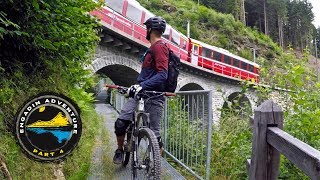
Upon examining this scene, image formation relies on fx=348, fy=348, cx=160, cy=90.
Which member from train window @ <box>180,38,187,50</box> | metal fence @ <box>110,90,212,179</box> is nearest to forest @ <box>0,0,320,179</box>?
metal fence @ <box>110,90,212,179</box>

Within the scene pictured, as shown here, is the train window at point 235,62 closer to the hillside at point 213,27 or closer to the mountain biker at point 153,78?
the hillside at point 213,27

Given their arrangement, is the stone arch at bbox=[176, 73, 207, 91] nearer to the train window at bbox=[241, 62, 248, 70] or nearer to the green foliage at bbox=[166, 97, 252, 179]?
the train window at bbox=[241, 62, 248, 70]

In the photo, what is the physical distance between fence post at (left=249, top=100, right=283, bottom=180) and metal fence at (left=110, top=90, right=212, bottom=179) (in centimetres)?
130

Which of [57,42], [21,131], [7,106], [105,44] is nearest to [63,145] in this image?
[21,131]

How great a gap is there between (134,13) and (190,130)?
12501 millimetres

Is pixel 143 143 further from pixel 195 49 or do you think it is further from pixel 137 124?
pixel 195 49

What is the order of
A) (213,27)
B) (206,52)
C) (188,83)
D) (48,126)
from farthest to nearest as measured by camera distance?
(213,27) → (206,52) → (188,83) → (48,126)

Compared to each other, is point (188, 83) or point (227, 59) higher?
point (227, 59)

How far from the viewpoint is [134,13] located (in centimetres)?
1559

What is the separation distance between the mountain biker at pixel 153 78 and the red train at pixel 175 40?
387cm

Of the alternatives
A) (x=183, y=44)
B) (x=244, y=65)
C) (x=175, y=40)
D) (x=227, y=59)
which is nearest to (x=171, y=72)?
(x=175, y=40)

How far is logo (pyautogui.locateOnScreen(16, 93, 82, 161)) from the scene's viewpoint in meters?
2.35

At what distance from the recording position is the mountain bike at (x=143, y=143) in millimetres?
2575

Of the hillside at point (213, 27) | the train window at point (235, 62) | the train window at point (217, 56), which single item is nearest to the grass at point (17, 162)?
the train window at point (217, 56)
